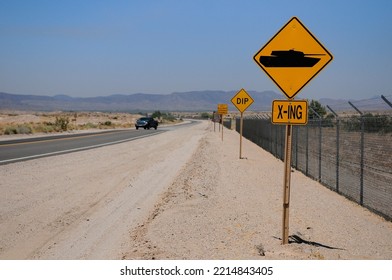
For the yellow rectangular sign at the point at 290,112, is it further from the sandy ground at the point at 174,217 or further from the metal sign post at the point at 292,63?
the sandy ground at the point at 174,217

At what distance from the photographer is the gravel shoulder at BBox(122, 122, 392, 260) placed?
25.8 feet

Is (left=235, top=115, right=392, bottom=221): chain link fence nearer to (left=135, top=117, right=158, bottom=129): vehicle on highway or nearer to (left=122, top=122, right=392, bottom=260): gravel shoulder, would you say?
(left=122, top=122, right=392, bottom=260): gravel shoulder

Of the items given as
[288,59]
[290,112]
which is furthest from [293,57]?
[290,112]

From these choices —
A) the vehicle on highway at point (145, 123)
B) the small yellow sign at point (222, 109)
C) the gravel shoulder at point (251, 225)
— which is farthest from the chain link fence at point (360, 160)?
the vehicle on highway at point (145, 123)

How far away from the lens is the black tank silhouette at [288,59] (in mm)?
7797

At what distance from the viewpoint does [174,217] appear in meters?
10.5

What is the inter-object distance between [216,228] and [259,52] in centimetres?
324

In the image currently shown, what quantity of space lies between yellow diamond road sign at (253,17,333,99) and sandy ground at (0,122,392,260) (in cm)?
238

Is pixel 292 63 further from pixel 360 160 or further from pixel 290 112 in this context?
pixel 360 160

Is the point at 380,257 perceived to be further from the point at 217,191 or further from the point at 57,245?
the point at 217,191

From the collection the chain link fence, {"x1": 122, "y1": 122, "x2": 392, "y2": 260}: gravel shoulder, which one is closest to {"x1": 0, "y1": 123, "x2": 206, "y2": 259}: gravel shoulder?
{"x1": 122, "y1": 122, "x2": 392, "y2": 260}: gravel shoulder

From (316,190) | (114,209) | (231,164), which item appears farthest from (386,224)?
(231,164)

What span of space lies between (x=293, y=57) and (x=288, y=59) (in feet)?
0.25

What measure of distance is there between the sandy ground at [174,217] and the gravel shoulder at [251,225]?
0.02m
